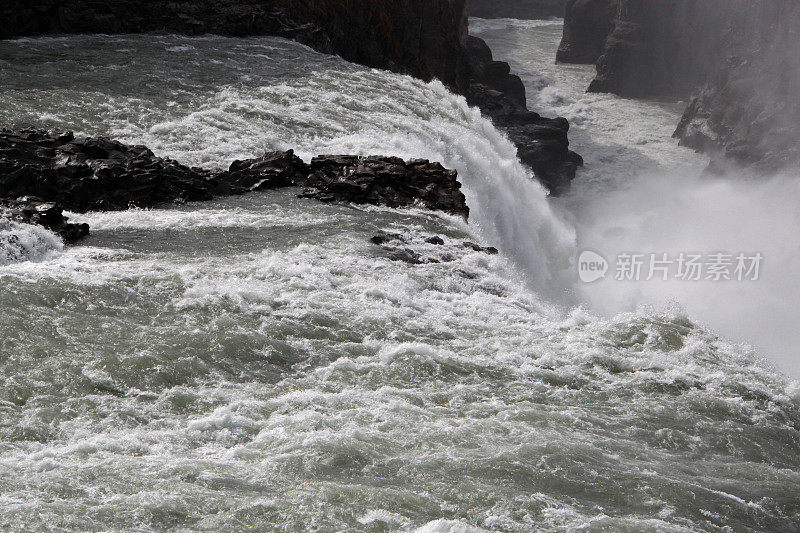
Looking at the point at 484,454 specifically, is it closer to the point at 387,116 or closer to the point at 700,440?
the point at 700,440

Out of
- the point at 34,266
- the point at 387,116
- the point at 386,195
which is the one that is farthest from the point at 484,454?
the point at 387,116

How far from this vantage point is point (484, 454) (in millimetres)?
8758

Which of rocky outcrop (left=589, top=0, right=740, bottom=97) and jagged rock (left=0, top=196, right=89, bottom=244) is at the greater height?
rocky outcrop (left=589, top=0, right=740, bottom=97)

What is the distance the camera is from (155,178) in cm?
1590

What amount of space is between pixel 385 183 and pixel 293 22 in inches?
529

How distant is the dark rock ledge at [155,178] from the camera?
1473cm

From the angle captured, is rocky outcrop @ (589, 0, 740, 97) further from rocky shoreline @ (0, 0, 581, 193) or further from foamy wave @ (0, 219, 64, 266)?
foamy wave @ (0, 219, 64, 266)

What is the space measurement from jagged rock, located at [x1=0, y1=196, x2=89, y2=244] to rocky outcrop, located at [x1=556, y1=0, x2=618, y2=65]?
47.1 metres

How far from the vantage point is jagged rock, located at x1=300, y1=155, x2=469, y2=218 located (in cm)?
1655

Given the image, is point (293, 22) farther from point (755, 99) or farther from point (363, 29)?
point (755, 99)

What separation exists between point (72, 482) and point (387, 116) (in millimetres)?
15363

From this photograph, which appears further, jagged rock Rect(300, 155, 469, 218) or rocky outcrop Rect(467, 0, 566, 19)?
rocky outcrop Rect(467, 0, 566, 19)

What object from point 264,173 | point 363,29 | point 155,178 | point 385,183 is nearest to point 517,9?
point 363,29

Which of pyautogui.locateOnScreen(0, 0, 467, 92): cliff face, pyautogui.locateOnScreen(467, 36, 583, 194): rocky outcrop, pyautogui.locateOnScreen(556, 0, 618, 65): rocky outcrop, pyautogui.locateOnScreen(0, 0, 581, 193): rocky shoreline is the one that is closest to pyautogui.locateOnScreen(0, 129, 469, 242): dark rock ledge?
pyautogui.locateOnScreen(0, 0, 467, 92): cliff face
